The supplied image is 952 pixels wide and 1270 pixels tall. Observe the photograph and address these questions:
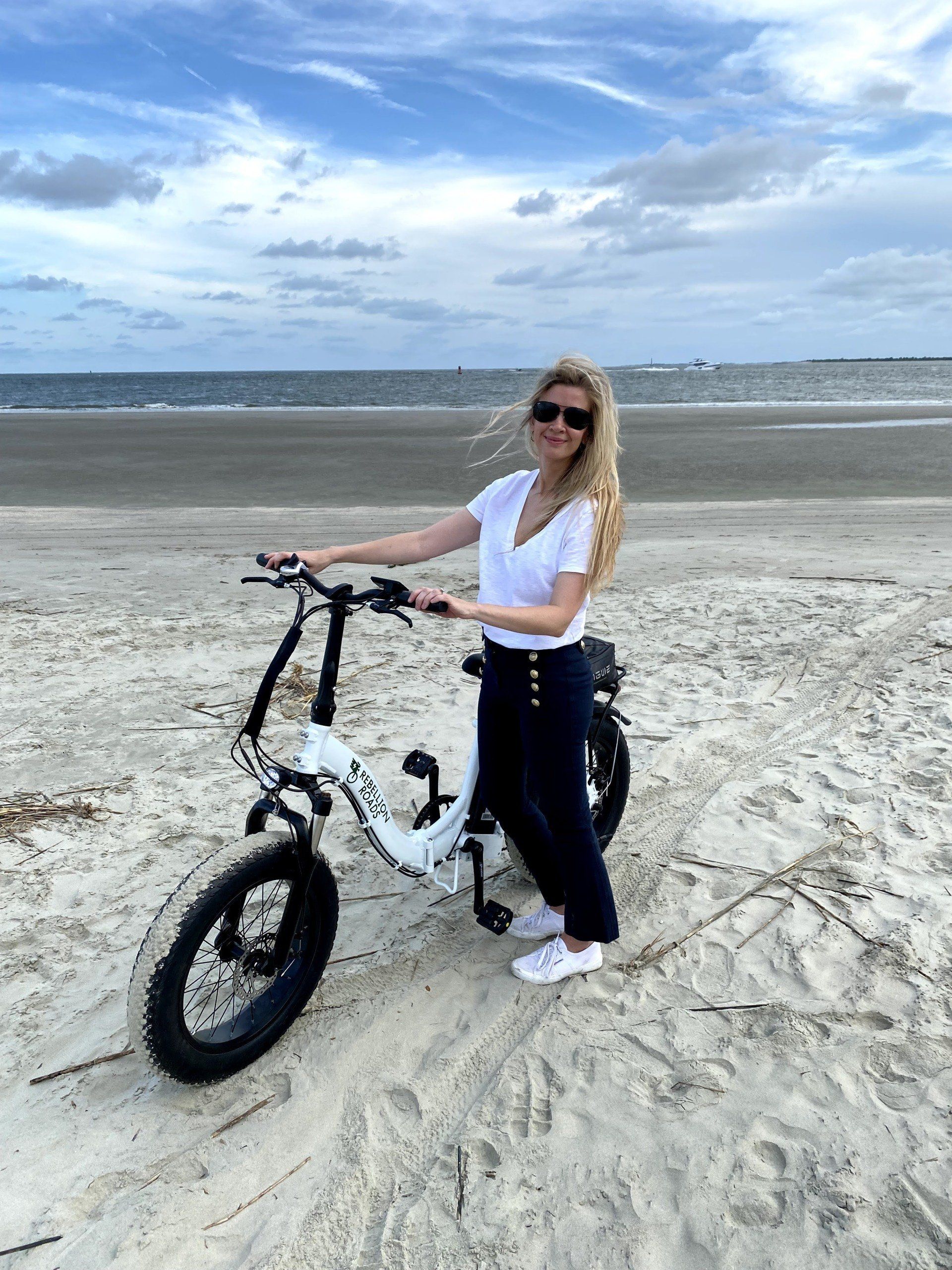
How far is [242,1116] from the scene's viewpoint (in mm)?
2637

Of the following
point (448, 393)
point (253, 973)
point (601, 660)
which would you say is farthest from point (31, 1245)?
point (448, 393)

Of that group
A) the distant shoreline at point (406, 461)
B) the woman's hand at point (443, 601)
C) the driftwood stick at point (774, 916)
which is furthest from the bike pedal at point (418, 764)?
the distant shoreline at point (406, 461)

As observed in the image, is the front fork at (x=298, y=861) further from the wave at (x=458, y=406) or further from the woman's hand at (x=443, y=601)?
the wave at (x=458, y=406)

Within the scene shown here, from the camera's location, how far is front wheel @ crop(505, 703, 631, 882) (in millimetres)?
3803

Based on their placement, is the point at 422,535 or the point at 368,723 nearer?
the point at 422,535

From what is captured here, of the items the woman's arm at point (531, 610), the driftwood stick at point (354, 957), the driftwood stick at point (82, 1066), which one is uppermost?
the woman's arm at point (531, 610)

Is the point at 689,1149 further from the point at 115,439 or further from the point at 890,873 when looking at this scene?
A: the point at 115,439

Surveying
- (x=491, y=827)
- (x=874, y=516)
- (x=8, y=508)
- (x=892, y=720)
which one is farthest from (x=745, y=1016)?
(x=8, y=508)

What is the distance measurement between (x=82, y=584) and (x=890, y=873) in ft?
24.8

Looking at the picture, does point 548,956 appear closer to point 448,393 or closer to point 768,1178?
point 768,1178

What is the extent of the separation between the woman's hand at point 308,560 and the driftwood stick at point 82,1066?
1601 mm

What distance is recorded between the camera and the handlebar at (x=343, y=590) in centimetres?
252

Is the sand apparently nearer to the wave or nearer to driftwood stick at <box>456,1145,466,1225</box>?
driftwood stick at <box>456,1145,466,1225</box>

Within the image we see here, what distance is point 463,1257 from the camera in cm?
221
